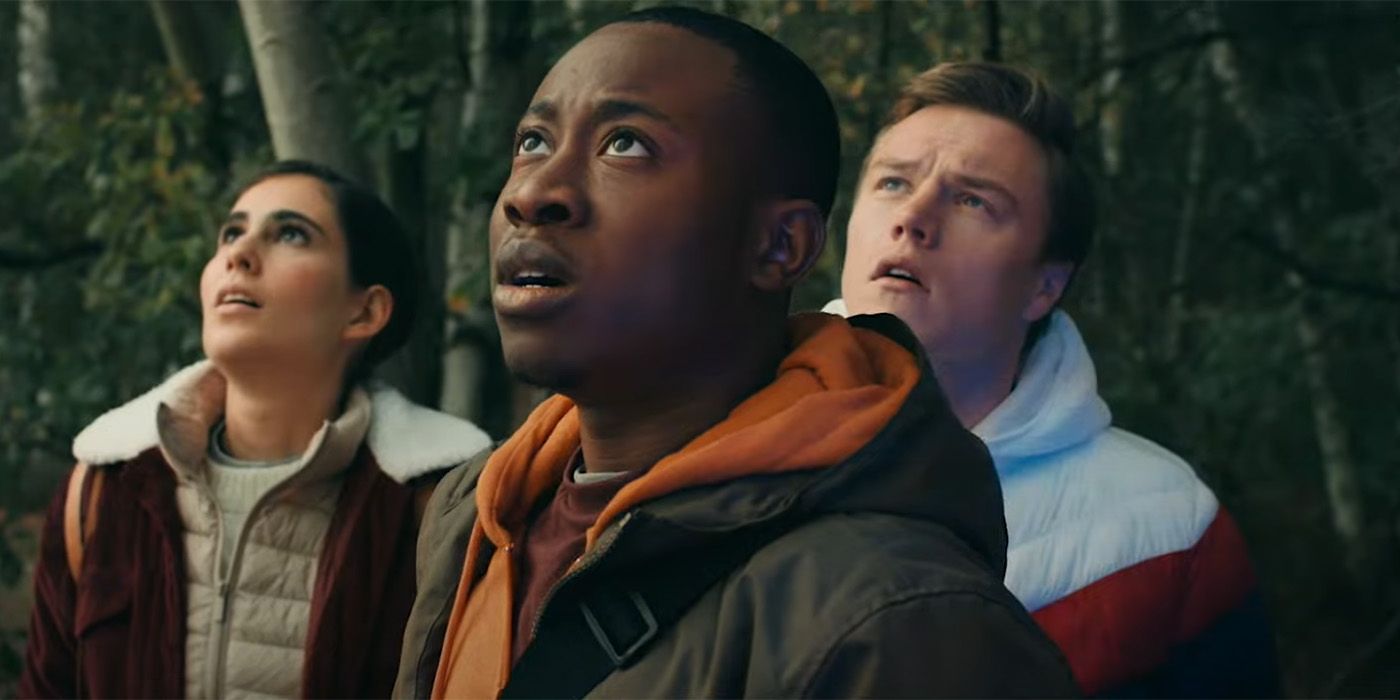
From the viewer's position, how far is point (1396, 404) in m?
9.97

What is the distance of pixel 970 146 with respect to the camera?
3.33m

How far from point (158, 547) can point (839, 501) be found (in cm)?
224

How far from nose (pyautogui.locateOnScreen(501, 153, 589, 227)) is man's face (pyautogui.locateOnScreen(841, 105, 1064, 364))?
3.97ft

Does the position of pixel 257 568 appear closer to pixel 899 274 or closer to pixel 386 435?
pixel 386 435

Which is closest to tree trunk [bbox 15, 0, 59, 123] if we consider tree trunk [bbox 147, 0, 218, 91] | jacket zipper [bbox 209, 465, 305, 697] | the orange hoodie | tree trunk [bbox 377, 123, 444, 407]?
tree trunk [bbox 147, 0, 218, 91]

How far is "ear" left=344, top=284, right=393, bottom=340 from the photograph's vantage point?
3.90m

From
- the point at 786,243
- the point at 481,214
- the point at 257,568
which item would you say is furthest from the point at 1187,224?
the point at 786,243

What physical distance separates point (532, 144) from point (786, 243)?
0.33 m

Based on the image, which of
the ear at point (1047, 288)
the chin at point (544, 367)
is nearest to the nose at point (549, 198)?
the chin at point (544, 367)

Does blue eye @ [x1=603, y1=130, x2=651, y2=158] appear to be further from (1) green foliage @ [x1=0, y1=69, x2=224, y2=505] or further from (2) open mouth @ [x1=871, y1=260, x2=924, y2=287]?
(1) green foliage @ [x1=0, y1=69, x2=224, y2=505]

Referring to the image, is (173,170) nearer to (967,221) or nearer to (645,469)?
(967,221)

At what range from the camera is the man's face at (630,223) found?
2008 mm

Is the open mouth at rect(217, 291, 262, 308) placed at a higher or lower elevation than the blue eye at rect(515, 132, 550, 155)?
lower

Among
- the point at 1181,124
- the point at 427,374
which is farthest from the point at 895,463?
the point at 1181,124
